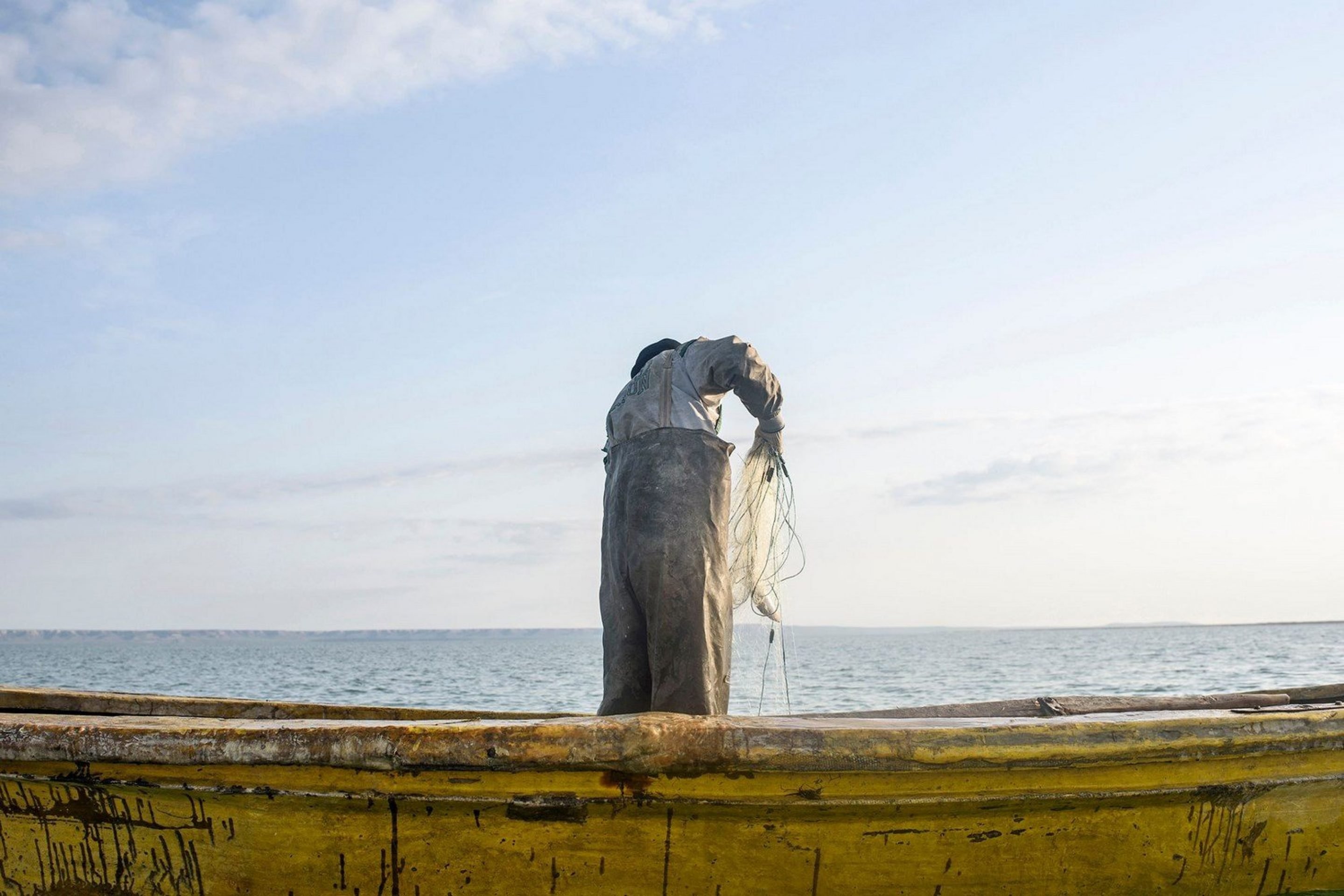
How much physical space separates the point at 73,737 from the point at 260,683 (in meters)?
37.5

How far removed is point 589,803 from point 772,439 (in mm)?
1964

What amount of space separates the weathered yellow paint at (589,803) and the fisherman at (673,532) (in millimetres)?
Answer: 922

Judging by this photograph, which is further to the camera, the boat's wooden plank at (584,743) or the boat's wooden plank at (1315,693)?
the boat's wooden plank at (1315,693)

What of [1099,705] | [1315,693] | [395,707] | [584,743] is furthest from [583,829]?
[1315,693]

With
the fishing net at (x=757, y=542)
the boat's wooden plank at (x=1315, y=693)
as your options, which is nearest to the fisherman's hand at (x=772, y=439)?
the fishing net at (x=757, y=542)

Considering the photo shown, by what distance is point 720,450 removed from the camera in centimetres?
372

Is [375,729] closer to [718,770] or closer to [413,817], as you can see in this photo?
[413,817]

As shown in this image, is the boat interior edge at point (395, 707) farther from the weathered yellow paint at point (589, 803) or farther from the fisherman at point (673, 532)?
the weathered yellow paint at point (589, 803)

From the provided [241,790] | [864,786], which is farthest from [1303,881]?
[241,790]

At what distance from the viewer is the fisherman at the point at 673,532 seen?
3553 millimetres

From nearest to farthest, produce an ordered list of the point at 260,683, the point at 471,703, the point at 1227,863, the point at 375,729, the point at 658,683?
the point at 375,729 < the point at 1227,863 < the point at 658,683 < the point at 471,703 < the point at 260,683

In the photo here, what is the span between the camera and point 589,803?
2484 millimetres

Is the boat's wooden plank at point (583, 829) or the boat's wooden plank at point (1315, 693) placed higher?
the boat's wooden plank at point (1315, 693)

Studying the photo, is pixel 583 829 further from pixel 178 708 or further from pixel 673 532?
pixel 178 708
